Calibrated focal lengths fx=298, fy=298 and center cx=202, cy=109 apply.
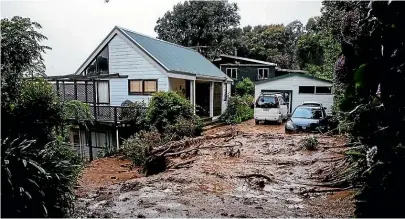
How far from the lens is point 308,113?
1337 centimetres

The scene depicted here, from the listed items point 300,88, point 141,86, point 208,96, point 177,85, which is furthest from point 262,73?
point 141,86

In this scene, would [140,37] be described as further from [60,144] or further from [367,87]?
[367,87]

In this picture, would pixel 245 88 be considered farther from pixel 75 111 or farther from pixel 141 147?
pixel 75 111

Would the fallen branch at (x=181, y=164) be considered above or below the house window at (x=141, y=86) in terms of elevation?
below

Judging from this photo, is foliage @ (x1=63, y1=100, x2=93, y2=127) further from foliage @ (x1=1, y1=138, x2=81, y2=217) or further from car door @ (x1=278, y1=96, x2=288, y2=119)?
car door @ (x1=278, y1=96, x2=288, y2=119)

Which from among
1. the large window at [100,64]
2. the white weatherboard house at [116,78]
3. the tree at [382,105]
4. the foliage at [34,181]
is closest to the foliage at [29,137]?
the foliage at [34,181]

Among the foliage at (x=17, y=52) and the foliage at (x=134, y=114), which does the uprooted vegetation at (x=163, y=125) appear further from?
the foliage at (x=17, y=52)

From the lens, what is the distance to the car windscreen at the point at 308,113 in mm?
13141

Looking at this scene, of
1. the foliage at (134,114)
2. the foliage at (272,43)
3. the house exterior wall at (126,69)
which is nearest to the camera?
the foliage at (134,114)

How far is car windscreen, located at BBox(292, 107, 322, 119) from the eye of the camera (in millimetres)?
13141

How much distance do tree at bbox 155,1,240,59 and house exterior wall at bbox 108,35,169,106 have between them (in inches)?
589

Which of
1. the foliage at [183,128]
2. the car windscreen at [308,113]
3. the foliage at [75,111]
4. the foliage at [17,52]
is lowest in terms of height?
the foliage at [183,128]

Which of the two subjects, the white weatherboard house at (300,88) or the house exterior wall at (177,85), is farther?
the white weatherboard house at (300,88)

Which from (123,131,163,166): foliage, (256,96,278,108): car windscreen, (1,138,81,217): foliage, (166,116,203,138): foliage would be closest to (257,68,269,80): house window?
(256,96,278,108): car windscreen
